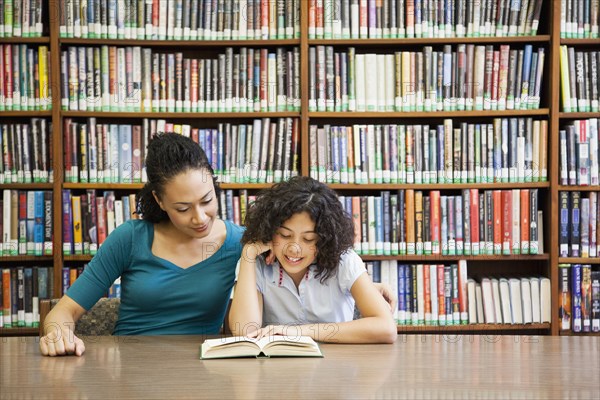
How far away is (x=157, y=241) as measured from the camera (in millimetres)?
2074

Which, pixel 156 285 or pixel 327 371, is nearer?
pixel 327 371

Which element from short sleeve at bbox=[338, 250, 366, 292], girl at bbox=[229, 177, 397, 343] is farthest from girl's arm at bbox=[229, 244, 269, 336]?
short sleeve at bbox=[338, 250, 366, 292]

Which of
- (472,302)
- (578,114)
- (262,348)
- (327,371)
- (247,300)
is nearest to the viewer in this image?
(327,371)

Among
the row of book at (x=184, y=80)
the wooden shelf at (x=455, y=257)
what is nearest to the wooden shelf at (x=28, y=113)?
the row of book at (x=184, y=80)

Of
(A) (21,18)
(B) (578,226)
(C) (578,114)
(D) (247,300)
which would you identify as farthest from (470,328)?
(A) (21,18)

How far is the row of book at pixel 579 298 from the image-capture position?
3.17 meters

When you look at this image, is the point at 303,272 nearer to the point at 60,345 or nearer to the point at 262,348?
the point at 262,348

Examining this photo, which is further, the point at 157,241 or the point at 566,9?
the point at 566,9

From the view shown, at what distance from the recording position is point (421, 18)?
315 centimetres

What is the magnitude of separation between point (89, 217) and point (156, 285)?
1297 mm

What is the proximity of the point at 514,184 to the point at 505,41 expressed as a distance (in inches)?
24.8

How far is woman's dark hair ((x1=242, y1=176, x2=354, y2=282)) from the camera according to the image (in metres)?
1.89

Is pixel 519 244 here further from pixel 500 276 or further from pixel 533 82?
pixel 533 82

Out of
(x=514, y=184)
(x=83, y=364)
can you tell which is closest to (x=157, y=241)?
(x=83, y=364)
